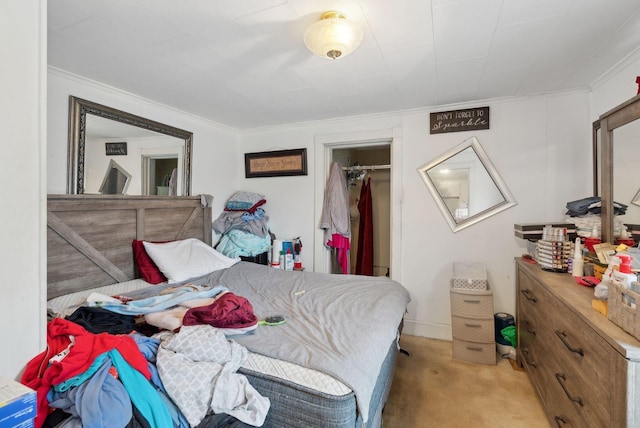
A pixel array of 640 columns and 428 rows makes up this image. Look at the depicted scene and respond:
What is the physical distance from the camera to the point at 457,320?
2.44 meters

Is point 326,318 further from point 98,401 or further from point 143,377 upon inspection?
point 98,401

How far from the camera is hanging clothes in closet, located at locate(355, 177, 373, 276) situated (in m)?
3.61

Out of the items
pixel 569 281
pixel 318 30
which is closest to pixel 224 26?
pixel 318 30

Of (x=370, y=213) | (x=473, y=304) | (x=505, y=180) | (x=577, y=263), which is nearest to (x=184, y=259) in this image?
(x=370, y=213)

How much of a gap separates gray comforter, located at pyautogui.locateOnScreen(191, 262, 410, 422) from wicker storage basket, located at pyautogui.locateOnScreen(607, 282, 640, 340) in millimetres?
928

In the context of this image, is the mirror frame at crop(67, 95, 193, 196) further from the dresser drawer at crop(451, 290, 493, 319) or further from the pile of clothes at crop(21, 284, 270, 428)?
the dresser drawer at crop(451, 290, 493, 319)

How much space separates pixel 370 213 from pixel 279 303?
2115 mm

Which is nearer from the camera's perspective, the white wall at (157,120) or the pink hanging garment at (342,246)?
the white wall at (157,120)

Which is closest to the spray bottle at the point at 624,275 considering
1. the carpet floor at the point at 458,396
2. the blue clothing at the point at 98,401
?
the carpet floor at the point at 458,396

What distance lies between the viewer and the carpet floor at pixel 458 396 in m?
1.76

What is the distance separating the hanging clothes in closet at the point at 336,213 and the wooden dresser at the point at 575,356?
1683 millimetres

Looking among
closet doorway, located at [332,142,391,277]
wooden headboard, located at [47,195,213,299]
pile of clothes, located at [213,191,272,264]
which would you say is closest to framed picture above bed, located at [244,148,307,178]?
pile of clothes, located at [213,191,272,264]

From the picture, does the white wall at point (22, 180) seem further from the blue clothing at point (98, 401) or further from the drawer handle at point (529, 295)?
the drawer handle at point (529, 295)

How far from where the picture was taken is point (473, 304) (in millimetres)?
2408
